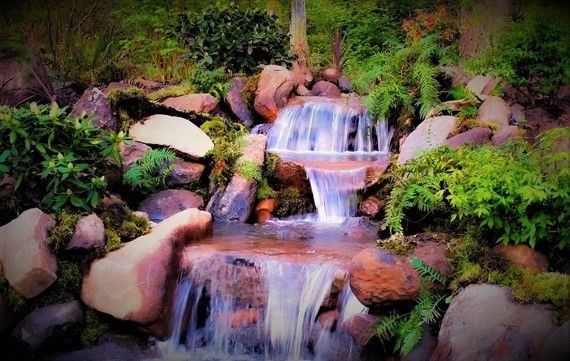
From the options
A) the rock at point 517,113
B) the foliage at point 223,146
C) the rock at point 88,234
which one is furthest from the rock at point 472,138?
the rock at point 88,234

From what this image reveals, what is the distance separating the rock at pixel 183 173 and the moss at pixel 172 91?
6.70 ft

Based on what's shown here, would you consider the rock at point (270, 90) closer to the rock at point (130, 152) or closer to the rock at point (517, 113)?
the rock at point (130, 152)

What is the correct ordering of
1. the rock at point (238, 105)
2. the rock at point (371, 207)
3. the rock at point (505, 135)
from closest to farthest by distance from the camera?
the rock at point (505, 135), the rock at point (371, 207), the rock at point (238, 105)

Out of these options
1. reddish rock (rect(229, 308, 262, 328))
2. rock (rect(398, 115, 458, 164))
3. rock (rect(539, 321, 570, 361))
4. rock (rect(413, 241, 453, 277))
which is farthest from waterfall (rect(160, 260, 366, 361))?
rock (rect(398, 115, 458, 164))

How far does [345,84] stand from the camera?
12875mm

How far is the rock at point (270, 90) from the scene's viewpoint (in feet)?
33.3

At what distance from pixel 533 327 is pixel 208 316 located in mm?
3271

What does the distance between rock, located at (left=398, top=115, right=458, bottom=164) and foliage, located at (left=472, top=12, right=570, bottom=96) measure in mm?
924

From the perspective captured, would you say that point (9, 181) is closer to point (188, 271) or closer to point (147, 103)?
point (188, 271)

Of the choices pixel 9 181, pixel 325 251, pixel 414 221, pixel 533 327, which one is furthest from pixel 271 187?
pixel 533 327

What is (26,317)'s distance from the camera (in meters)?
5.05

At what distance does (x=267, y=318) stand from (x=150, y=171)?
3.78 m

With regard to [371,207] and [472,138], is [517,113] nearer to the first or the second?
[472,138]

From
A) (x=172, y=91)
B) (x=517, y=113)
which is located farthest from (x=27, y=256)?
(x=517, y=113)
